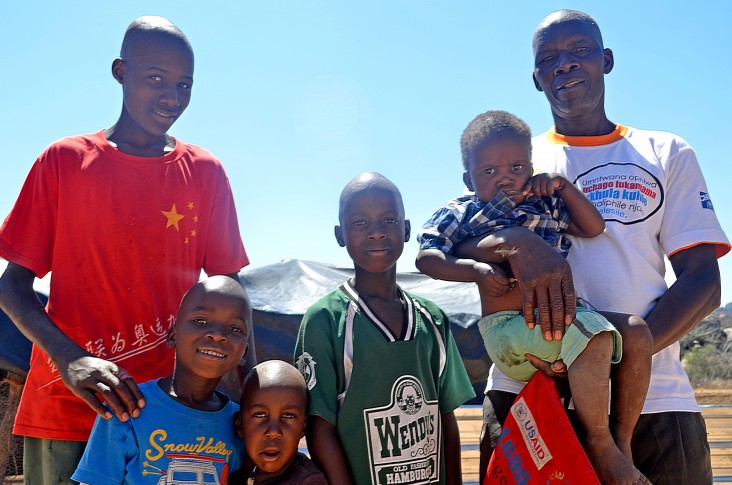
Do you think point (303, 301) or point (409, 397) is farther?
point (303, 301)

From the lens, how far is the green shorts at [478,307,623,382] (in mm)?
1808

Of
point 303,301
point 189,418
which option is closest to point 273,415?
point 189,418

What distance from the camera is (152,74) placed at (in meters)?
2.16

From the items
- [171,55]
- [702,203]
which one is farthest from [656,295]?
[171,55]

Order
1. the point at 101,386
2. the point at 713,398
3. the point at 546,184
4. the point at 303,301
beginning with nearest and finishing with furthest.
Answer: the point at 101,386 < the point at 546,184 < the point at 303,301 < the point at 713,398

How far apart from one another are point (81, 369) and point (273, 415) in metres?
0.59

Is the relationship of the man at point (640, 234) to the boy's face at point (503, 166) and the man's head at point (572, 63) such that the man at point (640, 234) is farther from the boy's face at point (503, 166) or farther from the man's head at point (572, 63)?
Result: the boy's face at point (503, 166)

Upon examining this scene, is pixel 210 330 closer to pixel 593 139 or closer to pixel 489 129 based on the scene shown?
pixel 489 129

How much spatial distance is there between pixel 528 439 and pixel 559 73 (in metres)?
1.31

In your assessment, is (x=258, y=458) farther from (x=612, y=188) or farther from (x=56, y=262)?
(x=612, y=188)

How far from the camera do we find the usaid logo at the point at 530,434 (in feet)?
5.93

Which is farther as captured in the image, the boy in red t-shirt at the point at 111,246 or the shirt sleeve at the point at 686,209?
the shirt sleeve at the point at 686,209

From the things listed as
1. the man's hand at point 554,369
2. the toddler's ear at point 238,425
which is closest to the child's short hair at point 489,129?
the man's hand at point 554,369

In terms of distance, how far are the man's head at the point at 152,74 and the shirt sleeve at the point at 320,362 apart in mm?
872
